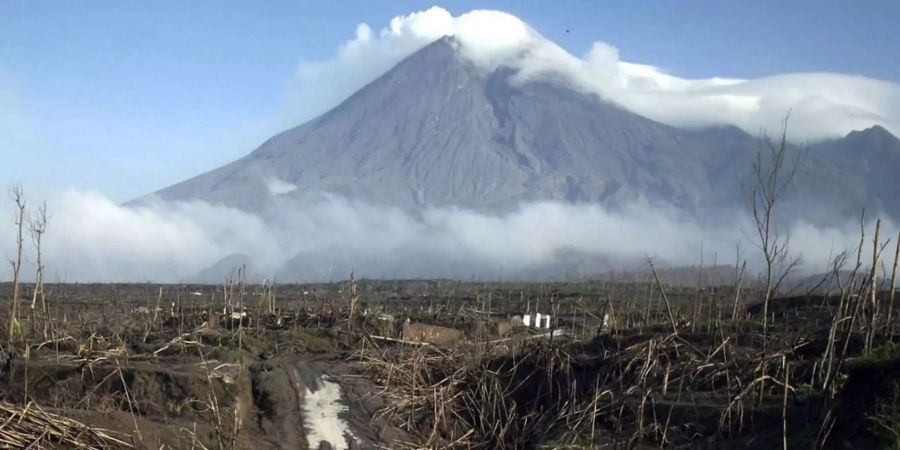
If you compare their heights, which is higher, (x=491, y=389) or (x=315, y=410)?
(x=491, y=389)

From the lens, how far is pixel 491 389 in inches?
703

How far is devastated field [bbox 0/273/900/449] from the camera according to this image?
532 inches

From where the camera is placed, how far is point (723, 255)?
532 feet

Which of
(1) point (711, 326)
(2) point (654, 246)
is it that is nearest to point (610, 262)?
(2) point (654, 246)

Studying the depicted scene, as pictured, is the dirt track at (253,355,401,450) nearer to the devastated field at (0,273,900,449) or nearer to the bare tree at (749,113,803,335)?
the devastated field at (0,273,900,449)

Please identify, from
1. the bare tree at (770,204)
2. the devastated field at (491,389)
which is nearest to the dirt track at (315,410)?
the devastated field at (491,389)

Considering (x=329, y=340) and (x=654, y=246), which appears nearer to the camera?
(x=329, y=340)

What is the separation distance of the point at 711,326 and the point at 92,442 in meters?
11.1

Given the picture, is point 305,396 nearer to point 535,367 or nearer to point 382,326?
point 535,367

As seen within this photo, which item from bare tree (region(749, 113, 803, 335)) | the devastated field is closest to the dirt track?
the devastated field

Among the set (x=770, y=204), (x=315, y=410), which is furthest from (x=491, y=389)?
(x=770, y=204)

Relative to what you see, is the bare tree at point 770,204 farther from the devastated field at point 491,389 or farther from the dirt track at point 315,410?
the dirt track at point 315,410

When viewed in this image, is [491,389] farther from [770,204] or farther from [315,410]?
[770,204]

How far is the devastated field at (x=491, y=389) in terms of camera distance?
13.5 m
